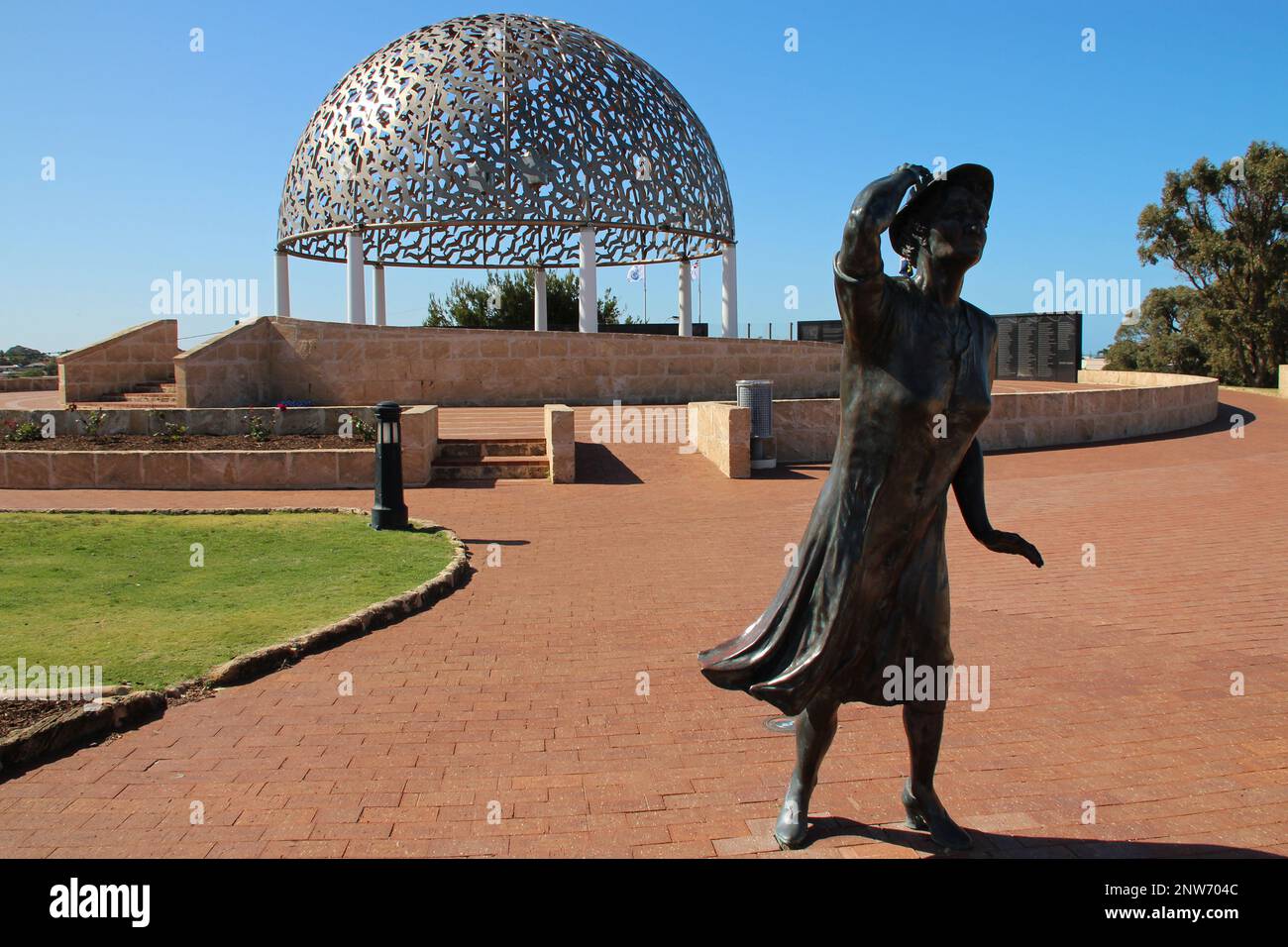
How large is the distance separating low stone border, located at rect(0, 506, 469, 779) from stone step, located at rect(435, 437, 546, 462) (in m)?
5.85

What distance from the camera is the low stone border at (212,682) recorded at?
14.2 feet

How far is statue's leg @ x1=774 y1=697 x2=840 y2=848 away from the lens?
341cm

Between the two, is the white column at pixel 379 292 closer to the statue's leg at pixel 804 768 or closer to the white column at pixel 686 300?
the white column at pixel 686 300

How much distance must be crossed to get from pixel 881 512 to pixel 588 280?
21.5 metres

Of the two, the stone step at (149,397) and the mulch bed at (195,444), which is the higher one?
the stone step at (149,397)

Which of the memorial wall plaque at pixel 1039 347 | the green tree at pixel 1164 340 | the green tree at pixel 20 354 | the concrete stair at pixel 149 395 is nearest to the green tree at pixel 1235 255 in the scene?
the green tree at pixel 1164 340

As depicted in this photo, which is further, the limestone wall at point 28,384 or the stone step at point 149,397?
the limestone wall at point 28,384

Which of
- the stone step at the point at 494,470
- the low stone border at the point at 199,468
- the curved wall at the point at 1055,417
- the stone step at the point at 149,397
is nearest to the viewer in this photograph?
the low stone border at the point at 199,468

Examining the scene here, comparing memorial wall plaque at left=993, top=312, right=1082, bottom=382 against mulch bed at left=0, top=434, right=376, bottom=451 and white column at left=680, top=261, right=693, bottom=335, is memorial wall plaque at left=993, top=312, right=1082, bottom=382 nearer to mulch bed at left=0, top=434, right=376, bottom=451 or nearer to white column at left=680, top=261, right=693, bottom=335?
white column at left=680, top=261, right=693, bottom=335

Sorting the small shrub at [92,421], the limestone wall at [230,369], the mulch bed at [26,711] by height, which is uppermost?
the limestone wall at [230,369]

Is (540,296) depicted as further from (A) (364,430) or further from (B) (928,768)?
(B) (928,768)

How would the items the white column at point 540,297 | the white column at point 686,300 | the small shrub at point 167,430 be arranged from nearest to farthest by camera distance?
the small shrub at point 167,430 → the white column at point 686,300 → the white column at point 540,297

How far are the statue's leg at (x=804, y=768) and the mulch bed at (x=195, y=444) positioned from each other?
993 cm
